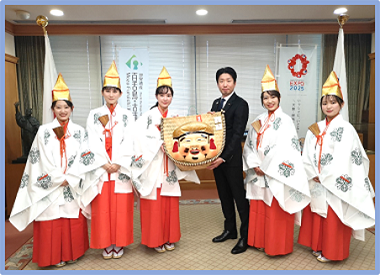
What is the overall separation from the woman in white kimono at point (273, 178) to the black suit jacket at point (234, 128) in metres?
0.11

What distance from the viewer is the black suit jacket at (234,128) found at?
8.24 ft

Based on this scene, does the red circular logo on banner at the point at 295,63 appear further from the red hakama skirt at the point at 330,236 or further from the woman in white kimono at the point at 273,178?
the red hakama skirt at the point at 330,236

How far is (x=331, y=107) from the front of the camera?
2340mm

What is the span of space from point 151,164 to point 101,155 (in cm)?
44

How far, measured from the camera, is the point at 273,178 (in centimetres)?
238

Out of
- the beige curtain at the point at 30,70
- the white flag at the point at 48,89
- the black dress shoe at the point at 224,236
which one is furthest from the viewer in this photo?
the beige curtain at the point at 30,70

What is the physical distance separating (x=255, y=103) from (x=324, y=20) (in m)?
1.59

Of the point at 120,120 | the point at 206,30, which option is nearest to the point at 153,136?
the point at 120,120

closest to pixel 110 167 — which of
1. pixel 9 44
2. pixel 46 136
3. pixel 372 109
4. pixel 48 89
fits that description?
pixel 46 136

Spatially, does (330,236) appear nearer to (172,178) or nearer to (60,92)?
(172,178)

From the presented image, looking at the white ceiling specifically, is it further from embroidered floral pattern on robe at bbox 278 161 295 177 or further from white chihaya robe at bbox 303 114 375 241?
embroidered floral pattern on robe at bbox 278 161 295 177

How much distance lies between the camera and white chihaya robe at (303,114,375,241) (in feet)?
7.34

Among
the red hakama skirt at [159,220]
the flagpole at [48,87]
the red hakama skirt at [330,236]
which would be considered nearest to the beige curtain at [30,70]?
the flagpole at [48,87]

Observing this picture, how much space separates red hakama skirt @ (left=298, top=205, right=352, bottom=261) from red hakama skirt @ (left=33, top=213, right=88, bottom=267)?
2058mm
